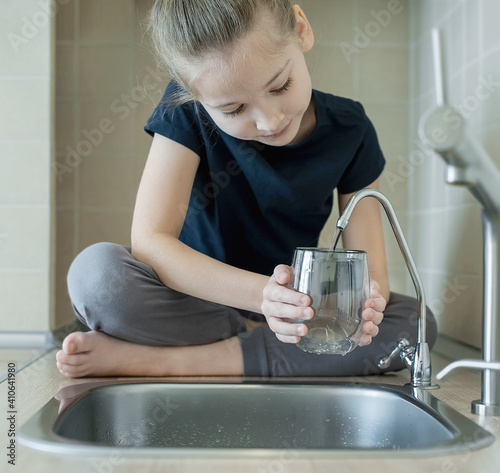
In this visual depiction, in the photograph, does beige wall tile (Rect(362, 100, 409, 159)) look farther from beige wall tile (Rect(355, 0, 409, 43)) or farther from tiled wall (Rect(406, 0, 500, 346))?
beige wall tile (Rect(355, 0, 409, 43))

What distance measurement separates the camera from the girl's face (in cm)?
91

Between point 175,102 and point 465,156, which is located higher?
point 175,102

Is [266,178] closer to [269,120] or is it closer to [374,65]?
[269,120]

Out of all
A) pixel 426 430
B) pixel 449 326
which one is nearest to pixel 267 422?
pixel 426 430

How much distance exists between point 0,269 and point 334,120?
2.96 feet

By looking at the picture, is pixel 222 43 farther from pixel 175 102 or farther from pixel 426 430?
pixel 426 430

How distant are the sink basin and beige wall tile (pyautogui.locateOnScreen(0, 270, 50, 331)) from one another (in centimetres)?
67

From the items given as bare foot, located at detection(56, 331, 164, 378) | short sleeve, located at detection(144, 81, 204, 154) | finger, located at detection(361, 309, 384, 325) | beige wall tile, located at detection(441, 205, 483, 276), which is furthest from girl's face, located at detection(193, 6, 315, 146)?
beige wall tile, located at detection(441, 205, 483, 276)

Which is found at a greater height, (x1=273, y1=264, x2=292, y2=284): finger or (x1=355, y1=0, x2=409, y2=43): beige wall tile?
(x1=355, y1=0, x2=409, y2=43): beige wall tile

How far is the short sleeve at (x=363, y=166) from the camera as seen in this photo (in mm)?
1308

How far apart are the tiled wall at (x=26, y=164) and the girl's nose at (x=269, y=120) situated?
2.69ft

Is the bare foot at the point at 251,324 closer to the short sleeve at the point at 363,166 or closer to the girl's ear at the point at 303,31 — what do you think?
the short sleeve at the point at 363,166

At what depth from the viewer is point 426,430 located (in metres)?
0.80

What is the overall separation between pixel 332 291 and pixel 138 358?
47 cm
